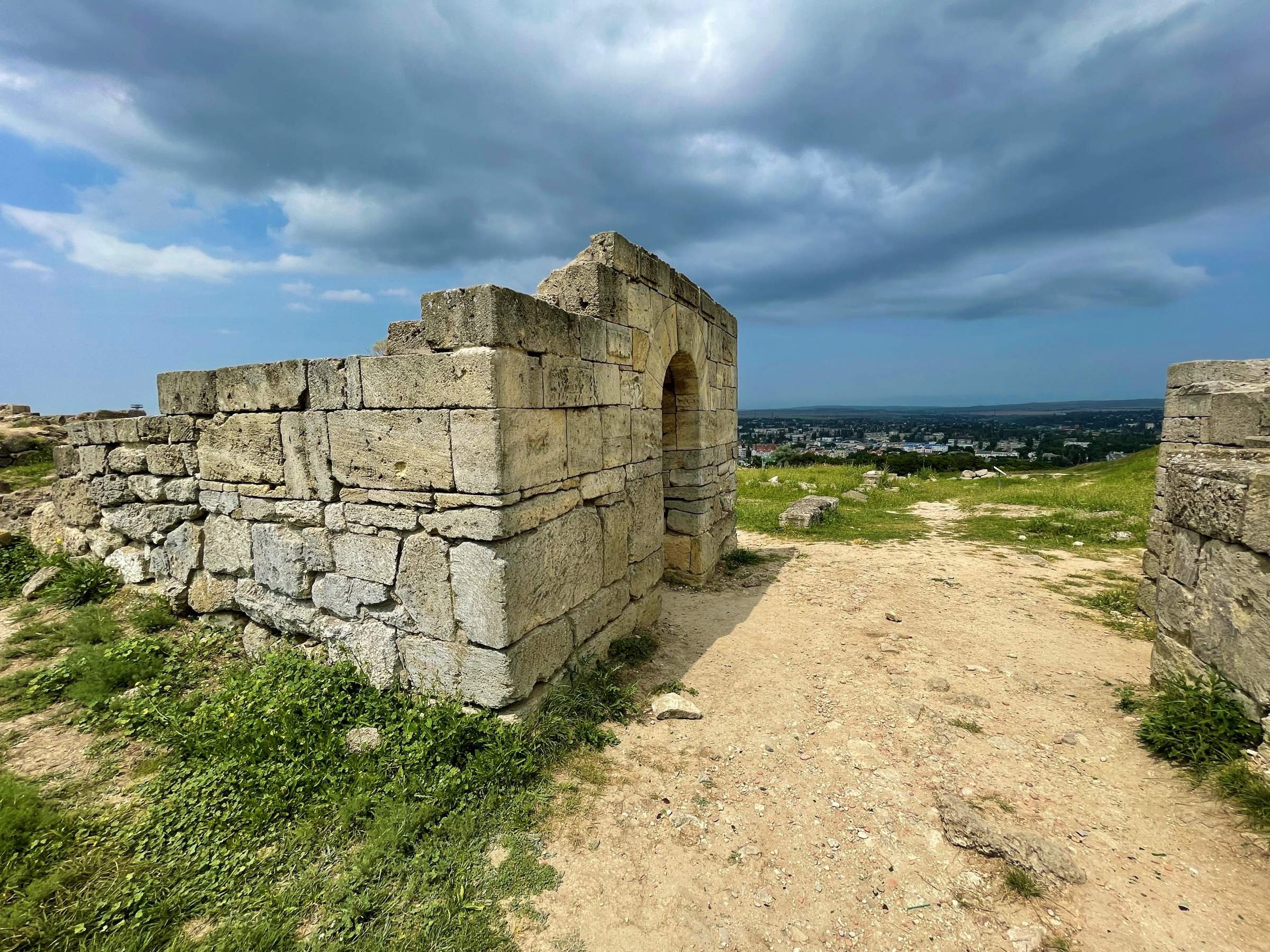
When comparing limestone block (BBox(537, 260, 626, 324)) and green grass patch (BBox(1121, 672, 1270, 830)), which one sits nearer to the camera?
green grass patch (BBox(1121, 672, 1270, 830))

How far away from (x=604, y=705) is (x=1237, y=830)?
343 centimetres

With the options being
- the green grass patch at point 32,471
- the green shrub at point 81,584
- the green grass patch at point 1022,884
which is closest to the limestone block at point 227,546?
the green shrub at point 81,584

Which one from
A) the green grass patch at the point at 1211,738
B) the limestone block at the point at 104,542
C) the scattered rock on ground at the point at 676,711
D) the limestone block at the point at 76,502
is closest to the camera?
the green grass patch at the point at 1211,738

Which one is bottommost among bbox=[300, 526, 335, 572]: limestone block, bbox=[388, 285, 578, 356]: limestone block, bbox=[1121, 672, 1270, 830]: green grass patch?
bbox=[1121, 672, 1270, 830]: green grass patch

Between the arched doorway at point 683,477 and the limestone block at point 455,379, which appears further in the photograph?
the arched doorway at point 683,477

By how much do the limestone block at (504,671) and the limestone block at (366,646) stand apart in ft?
2.13

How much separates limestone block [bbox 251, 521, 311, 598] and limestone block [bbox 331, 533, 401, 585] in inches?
16.4

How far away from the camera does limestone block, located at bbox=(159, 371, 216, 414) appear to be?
15.7 feet

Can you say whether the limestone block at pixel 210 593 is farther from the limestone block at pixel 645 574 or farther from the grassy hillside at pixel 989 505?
the grassy hillside at pixel 989 505

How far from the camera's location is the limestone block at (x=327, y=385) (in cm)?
392

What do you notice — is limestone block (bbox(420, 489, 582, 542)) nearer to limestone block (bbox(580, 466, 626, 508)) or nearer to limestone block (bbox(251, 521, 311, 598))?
limestone block (bbox(580, 466, 626, 508))

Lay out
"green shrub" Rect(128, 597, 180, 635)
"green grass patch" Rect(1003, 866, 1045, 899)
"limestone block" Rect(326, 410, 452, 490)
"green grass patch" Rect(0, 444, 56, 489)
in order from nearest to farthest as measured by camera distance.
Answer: "green grass patch" Rect(1003, 866, 1045, 899) → "limestone block" Rect(326, 410, 452, 490) → "green shrub" Rect(128, 597, 180, 635) → "green grass patch" Rect(0, 444, 56, 489)

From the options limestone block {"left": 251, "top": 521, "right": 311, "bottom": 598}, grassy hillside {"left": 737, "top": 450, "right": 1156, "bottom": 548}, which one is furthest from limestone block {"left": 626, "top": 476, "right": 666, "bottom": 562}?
grassy hillside {"left": 737, "top": 450, "right": 1156, "bottom": 548}

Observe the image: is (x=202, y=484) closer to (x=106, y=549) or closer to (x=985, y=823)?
(x=106, y=549)
